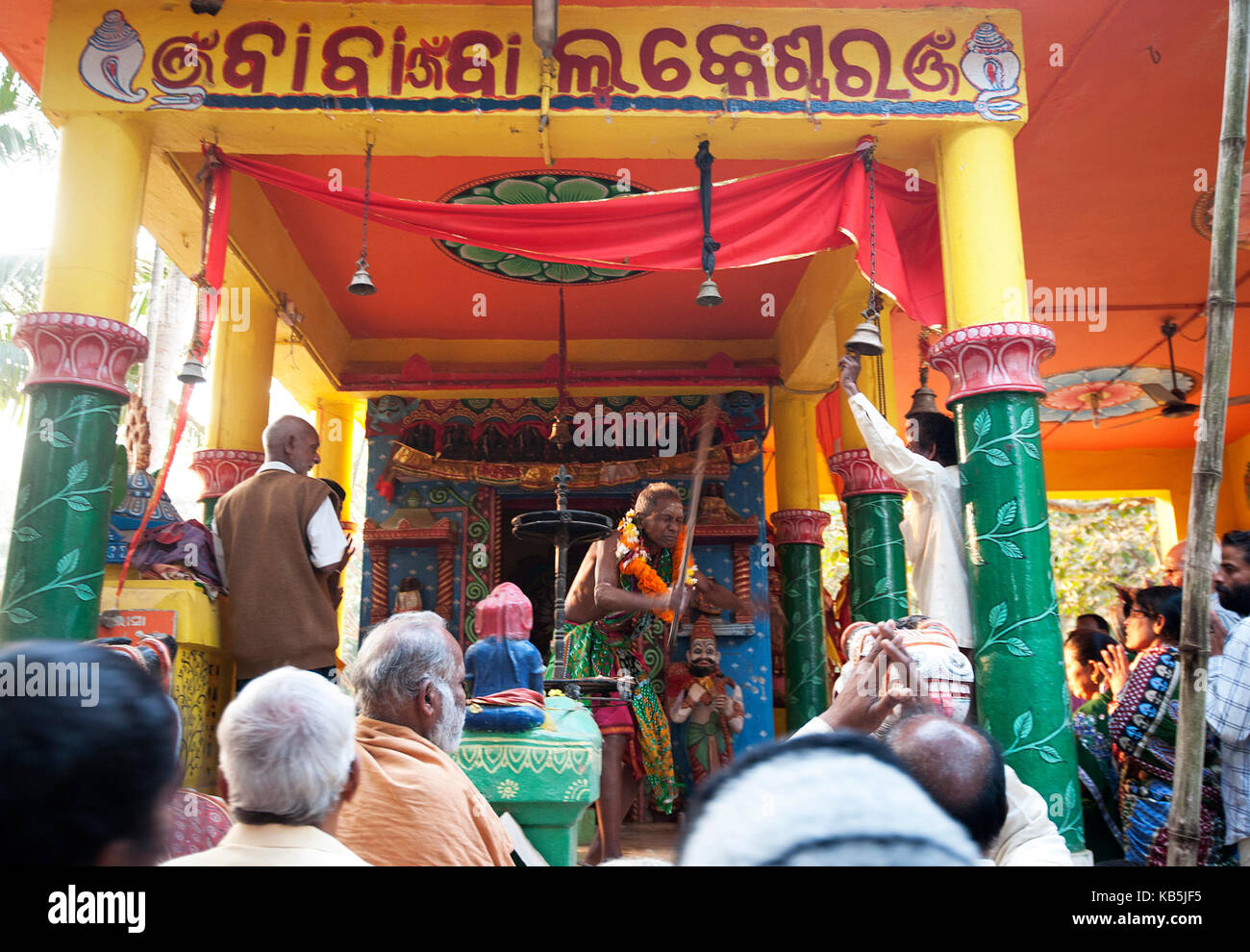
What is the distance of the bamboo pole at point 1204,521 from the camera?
5.75 ft

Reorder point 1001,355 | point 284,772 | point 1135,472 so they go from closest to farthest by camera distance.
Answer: point 284,772 < point 1001,355 < point 1135,472

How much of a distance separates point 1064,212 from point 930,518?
3.49 metres

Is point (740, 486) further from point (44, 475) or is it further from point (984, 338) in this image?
point (44, 475)

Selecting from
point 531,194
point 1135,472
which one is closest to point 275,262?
point 531,194

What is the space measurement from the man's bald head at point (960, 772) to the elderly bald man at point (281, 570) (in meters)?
3.21

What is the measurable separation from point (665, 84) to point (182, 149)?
8.26 feet

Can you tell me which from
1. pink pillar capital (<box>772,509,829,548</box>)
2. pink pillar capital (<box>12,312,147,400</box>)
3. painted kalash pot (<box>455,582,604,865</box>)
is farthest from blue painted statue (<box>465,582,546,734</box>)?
pink pillar capital (<box>772,509,829,548</box>)

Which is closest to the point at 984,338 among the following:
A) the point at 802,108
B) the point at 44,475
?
the point at 802,108

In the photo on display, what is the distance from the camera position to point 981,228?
4.48 meters

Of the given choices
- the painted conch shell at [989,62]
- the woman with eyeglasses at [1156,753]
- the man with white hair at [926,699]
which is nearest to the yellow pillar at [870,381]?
the painted conch shell at [989,62]

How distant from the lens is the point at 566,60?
4691 mm

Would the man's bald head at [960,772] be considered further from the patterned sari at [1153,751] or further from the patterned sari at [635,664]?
the patterned sari at [635,664]

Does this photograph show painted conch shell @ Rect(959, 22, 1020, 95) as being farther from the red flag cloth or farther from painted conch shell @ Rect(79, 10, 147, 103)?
painted conch shell @ Rect(79, 10, 147, 103)

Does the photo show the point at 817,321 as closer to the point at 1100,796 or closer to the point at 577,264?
the point at 577,264
